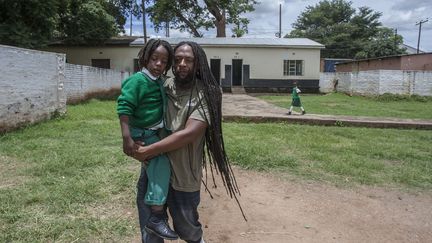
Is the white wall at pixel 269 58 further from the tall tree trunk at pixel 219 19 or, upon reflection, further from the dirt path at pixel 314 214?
the dirt path at pixel 314 214

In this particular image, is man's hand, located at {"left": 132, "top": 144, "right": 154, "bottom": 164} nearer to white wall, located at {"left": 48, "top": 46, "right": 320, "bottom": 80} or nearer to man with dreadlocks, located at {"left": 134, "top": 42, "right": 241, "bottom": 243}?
man with dreadlocks, located at {"left": 134, "top": 42, "right": 241, "bottom": 243}

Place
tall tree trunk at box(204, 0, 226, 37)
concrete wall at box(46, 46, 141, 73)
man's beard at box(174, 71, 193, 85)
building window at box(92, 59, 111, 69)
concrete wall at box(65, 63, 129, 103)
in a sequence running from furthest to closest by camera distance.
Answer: tall tree trunk at box(204, 0, 226, 37), building window at box(92, 59, 111, 69), concrete wall at box(46, 46, 141, 73), concrete wall at box(65, 63, 129, 103), man's beard at box(174, 71, 193, 85)

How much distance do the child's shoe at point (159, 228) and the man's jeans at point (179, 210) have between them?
0.15 ft

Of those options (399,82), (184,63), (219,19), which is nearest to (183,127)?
(184,63)

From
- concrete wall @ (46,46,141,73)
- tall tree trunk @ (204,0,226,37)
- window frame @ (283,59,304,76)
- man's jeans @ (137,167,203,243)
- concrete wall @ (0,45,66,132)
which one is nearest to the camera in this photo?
man's jeans @ (137,167,203,243)

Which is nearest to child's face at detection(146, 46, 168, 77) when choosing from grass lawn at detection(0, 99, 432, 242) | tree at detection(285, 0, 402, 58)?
grass lawn at detection(0, 99, 432, 242)

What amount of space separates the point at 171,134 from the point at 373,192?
3254mm

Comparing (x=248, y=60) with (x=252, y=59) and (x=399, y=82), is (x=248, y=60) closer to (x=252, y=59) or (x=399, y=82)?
(x=252, y=59)

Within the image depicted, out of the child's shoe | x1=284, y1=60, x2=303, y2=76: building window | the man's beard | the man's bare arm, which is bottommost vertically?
the child's shoe

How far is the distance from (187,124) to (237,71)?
23.7 metres

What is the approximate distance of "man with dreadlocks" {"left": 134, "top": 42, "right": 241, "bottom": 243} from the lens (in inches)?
81.7

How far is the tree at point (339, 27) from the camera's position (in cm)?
4691

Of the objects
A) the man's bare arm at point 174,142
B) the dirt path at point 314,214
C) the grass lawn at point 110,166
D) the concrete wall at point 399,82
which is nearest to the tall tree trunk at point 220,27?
the concrete wall at point 399,82

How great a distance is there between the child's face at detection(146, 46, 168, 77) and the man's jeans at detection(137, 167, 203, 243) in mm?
542
